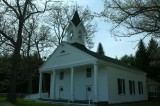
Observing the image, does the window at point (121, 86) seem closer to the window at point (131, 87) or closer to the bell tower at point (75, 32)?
the window at point (131, 87)

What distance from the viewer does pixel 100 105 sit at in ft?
72.3

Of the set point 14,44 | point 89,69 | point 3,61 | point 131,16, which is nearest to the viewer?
point 131,16

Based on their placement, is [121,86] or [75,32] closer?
[121,86]

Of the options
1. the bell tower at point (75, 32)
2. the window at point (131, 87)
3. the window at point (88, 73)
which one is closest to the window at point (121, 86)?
the window at point (131, 87)

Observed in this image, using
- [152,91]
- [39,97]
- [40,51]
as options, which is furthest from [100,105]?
[40,51]

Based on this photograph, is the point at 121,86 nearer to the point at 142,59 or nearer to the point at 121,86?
the point at 121,86

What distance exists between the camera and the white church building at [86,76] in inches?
1004

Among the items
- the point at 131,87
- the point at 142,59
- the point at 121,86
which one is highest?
the point at 142,59

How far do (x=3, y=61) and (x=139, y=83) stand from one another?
23.6 meters

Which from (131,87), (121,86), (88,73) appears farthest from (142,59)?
(88,73)

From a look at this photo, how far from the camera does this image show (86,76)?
28.0 meters

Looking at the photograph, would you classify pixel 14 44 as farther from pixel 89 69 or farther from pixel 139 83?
pixel 139 83

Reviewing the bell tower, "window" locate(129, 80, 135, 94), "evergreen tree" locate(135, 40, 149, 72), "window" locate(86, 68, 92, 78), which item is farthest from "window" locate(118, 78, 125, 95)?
"evergreen tree" locate(135, 40, 149, 72)

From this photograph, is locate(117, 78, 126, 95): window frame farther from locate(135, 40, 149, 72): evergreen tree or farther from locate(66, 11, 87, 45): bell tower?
locate(135, 40, 149, 72): evergreen tree
